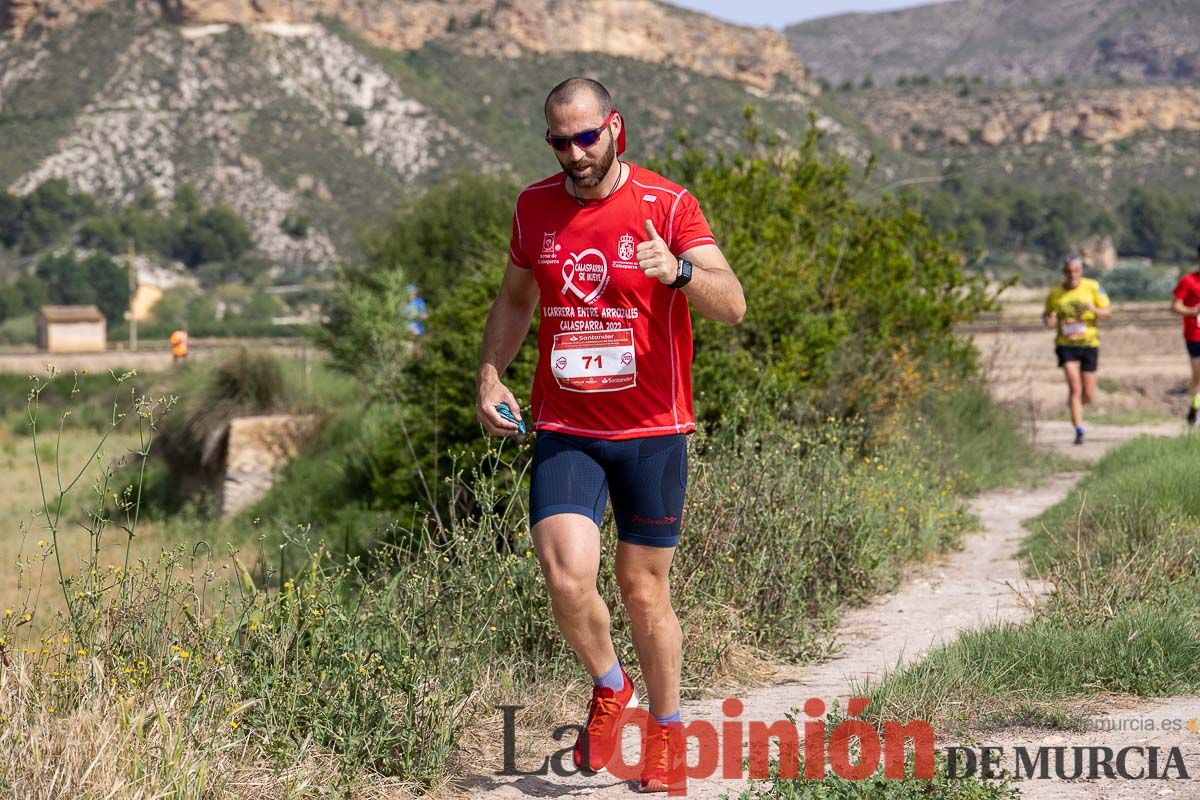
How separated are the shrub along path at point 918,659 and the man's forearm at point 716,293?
1.16m

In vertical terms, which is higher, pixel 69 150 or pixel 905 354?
pixel 69 150

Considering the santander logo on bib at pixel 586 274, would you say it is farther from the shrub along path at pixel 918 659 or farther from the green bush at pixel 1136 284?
the green bush at pixel 1136 284

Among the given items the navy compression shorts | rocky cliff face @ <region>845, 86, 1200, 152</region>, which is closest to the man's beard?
the navy compression shorts

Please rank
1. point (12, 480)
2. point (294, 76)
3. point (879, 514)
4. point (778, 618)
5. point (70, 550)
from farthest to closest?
point (294, 76) < point (12, 480) < point (70, 550) < point (879, 514) < point (778, 618)

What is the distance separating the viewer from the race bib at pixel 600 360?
Answer: 4.05 m

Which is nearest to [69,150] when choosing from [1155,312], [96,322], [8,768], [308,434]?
[96,322]

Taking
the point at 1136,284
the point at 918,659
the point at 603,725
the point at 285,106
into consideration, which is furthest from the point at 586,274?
the point at 285,106

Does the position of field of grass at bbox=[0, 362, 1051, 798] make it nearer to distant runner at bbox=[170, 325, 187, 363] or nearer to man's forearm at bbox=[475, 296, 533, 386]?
man's forearm at bbox=[475, 296, 533, 386]

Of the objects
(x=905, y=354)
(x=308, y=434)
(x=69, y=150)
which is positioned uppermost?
(x=69, y=150)

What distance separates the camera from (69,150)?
97.6m

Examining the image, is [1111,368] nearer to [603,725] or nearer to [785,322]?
[785,322]

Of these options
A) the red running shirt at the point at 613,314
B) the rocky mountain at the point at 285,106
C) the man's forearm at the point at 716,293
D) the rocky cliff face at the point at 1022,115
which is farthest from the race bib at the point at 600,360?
the rocky cliff face at the point at 1022,115

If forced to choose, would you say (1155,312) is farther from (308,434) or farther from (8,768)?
(8,768)

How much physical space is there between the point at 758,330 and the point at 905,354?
157 centimetres
